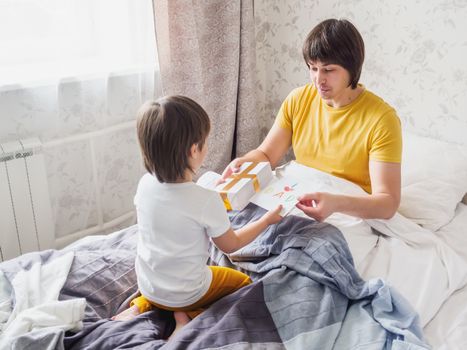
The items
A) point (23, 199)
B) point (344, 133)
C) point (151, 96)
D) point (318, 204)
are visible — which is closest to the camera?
point (318, 204)

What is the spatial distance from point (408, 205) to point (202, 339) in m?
0.90

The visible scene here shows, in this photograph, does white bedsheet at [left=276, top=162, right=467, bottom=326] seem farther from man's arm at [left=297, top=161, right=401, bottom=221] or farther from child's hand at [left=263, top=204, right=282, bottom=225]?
child's hand at [left=263, top=204, right=282, bottom=225]

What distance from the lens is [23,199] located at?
67.1 inches

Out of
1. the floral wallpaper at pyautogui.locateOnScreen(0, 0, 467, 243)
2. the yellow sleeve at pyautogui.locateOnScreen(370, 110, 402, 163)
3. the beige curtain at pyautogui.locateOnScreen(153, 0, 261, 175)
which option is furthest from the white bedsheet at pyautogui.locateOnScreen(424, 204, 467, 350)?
the beige curtain at pyautogui.locateOnScreen(153, 0, 261, 175)

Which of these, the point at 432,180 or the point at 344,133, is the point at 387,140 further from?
the point at 432,180

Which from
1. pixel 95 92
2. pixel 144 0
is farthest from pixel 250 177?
pixel 144 0


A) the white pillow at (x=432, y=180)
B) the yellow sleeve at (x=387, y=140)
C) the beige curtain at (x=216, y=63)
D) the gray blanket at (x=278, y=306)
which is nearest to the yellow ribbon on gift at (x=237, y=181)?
the gray blanket at (x=278, y=306)

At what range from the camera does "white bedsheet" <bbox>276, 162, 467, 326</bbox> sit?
119cm

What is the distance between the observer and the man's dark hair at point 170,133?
3.28 feet

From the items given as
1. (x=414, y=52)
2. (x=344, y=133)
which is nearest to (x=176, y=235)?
(x=344, y=133)

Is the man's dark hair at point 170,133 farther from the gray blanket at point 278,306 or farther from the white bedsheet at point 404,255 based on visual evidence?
the white bedsheet at point 404,255

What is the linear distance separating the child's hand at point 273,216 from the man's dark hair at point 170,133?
278 millimetres

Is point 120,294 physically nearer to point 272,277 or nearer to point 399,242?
point 272,277

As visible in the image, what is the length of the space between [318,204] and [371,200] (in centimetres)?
17
